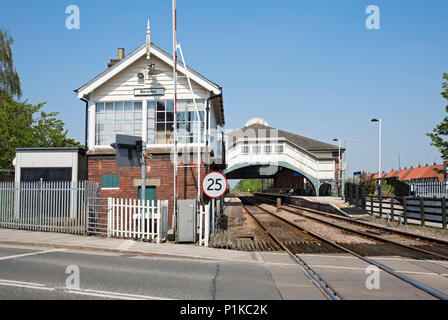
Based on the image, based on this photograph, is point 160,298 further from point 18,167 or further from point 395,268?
point 18,167

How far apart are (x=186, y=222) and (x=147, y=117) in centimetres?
619

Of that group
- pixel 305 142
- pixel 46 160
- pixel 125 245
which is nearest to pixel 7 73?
pixel 46 160

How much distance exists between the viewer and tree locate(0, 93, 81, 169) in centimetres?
2839

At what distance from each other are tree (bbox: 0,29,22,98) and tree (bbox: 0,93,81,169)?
39.6 inches

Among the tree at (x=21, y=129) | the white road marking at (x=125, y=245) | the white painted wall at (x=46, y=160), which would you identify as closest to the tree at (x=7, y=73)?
the tree at (x=21, y=129)

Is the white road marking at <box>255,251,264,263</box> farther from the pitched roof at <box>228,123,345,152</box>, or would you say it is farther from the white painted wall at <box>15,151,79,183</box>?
the pitched roof at <box>228,123,345,152</box>

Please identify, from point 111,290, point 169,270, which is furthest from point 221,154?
point 111,290

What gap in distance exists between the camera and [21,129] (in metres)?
30.0

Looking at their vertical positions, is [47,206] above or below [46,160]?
below

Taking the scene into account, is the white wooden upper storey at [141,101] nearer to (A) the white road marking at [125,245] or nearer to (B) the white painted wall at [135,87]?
(B) the white painted wall at [135,87]

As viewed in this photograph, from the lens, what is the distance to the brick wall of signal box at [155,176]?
1497 centimetres

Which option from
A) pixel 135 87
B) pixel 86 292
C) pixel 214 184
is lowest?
pixel 86 292

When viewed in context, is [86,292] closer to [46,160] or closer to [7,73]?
[46,160]

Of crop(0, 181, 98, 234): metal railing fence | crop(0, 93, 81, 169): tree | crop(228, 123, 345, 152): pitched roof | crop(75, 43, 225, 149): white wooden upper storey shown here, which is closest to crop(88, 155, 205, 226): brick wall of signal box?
crop(75, 43, 225, 149): white wooden upper storey
